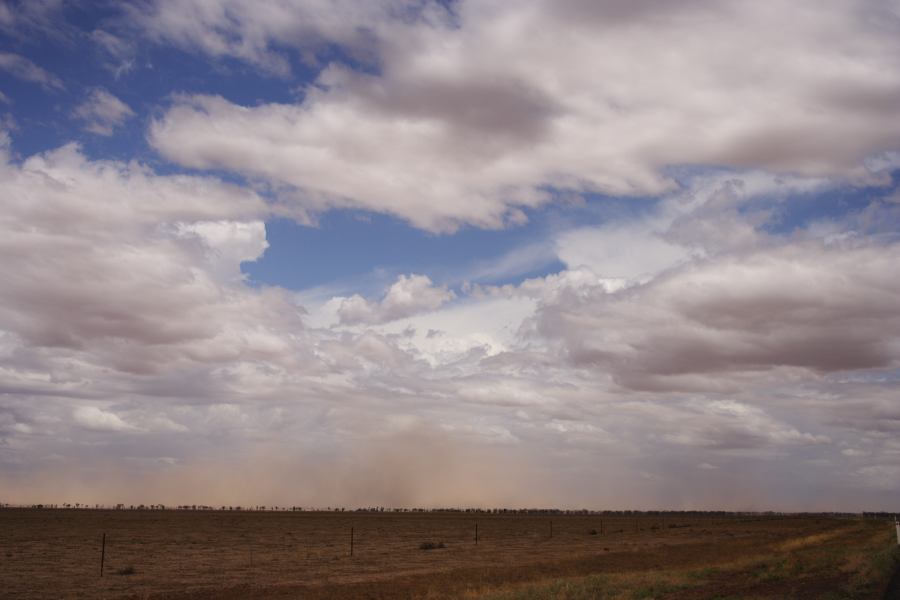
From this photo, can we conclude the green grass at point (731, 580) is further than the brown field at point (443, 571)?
No

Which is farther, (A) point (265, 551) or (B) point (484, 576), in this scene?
(A) point (265, 551)

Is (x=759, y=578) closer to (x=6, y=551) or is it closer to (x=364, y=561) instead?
(x=364, y=561)

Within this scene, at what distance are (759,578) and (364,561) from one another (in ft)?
90.1

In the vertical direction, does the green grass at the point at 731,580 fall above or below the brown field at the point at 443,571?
above

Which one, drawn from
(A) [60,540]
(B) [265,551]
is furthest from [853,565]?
(A) [60,540]

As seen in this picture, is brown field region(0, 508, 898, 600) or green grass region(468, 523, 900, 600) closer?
green grass region(468, 523, 900, 600)

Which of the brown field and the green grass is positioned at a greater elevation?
the green grass

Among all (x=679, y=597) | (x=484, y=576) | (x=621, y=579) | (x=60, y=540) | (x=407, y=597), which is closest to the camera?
(x=679, y=597)

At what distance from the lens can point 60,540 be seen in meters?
73.9

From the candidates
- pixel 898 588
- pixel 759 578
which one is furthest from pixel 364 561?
pixel 898 588

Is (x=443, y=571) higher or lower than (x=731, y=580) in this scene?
lower

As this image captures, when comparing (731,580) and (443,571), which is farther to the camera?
(443,571)

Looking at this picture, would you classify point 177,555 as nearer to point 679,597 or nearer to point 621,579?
point 621,579

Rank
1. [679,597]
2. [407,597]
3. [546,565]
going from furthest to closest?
[546,565] < [407,597] < [679,597]
